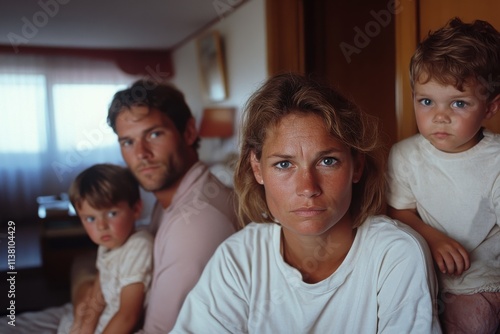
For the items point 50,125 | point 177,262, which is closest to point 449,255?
point 177,262

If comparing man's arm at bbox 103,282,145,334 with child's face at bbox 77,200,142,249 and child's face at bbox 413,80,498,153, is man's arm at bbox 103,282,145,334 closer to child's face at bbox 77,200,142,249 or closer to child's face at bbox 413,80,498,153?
child's face at bbox 77,200,142,249

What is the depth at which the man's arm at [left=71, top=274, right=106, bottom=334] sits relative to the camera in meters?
0.97

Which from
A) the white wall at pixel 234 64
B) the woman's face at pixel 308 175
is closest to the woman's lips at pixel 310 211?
the woman's face at pixel 308 175

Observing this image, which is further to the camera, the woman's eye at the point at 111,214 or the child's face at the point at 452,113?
the woman's eye at the point at 111,214

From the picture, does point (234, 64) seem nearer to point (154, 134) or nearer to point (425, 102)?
point (154, 134)

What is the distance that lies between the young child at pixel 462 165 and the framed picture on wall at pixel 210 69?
0.46m

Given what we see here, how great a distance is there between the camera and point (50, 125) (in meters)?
0.95

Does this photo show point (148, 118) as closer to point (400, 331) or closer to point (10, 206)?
point (10, 206)

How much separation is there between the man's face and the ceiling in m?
0.15

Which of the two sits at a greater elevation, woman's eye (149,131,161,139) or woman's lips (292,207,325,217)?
woman's eye (149,131,161,139)

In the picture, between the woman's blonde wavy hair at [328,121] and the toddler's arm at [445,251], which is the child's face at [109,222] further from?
the toddler's arm at [445,251]

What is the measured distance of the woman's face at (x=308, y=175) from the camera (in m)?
0.74

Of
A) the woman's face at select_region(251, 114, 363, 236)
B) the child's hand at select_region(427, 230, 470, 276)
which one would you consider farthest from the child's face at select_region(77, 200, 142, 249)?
the child's hand at select_region(427, 230, 470, 276)

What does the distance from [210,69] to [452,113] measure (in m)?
0.61
